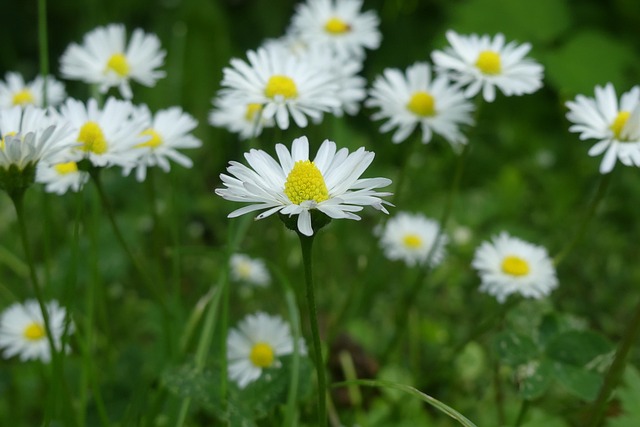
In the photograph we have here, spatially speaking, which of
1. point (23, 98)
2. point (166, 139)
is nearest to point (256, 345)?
point (166, 139)

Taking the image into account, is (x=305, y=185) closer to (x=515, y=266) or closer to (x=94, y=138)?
(x=94, y=138)

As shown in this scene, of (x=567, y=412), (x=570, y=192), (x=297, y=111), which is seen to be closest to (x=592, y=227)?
(x=570, y=192)

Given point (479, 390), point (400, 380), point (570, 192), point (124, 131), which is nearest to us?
point (124, 131)

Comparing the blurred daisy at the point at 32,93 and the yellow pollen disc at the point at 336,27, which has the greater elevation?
the yellow pollen disc at the point at 336,27

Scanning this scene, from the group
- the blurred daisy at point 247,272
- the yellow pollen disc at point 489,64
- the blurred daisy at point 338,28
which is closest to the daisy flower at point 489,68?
the yellow pollen disc at point 489,64

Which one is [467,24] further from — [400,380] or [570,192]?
[400,380]

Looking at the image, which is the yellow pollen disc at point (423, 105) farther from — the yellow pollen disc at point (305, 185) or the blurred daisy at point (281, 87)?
the yellow pollen disc at point (305, 185)

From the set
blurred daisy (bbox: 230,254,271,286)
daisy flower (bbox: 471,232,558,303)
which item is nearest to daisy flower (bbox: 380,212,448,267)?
daisy flower (bbox: 471,232,558,303)
